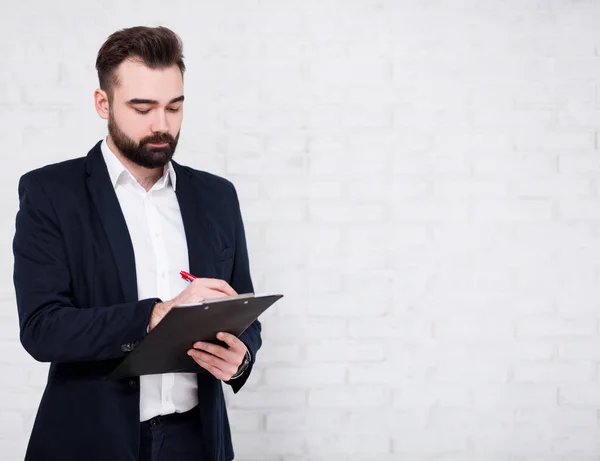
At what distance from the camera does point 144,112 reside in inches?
62.8

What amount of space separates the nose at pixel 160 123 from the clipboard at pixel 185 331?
19.0 inches

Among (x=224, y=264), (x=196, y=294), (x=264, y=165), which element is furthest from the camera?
(x=264, y=165)

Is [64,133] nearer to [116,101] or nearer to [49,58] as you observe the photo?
[49,58]

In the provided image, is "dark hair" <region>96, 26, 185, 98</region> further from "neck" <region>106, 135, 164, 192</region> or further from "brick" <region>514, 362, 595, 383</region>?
"brick" <region>514, 362, 595, 383</region>

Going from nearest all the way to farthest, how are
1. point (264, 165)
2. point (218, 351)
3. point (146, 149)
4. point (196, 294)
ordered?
point (196, 294) → point (218, 351) → point (146, 149) → point (264, 165)

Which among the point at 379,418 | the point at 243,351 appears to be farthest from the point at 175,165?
the point at 379,418

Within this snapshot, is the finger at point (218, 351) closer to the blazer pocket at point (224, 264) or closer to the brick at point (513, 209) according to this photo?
the blazer pocket at point (224, 264)

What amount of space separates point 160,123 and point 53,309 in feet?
1.57

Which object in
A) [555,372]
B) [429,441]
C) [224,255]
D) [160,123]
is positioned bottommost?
[429,441]

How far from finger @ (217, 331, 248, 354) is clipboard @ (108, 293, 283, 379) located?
1 cm

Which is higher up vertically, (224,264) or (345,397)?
(224,264)

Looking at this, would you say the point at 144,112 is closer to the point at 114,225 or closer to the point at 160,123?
the point at 160,123

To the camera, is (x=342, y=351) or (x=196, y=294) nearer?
(x=196, y=294)

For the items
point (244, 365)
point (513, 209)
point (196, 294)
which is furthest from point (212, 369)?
point (513, 209)
